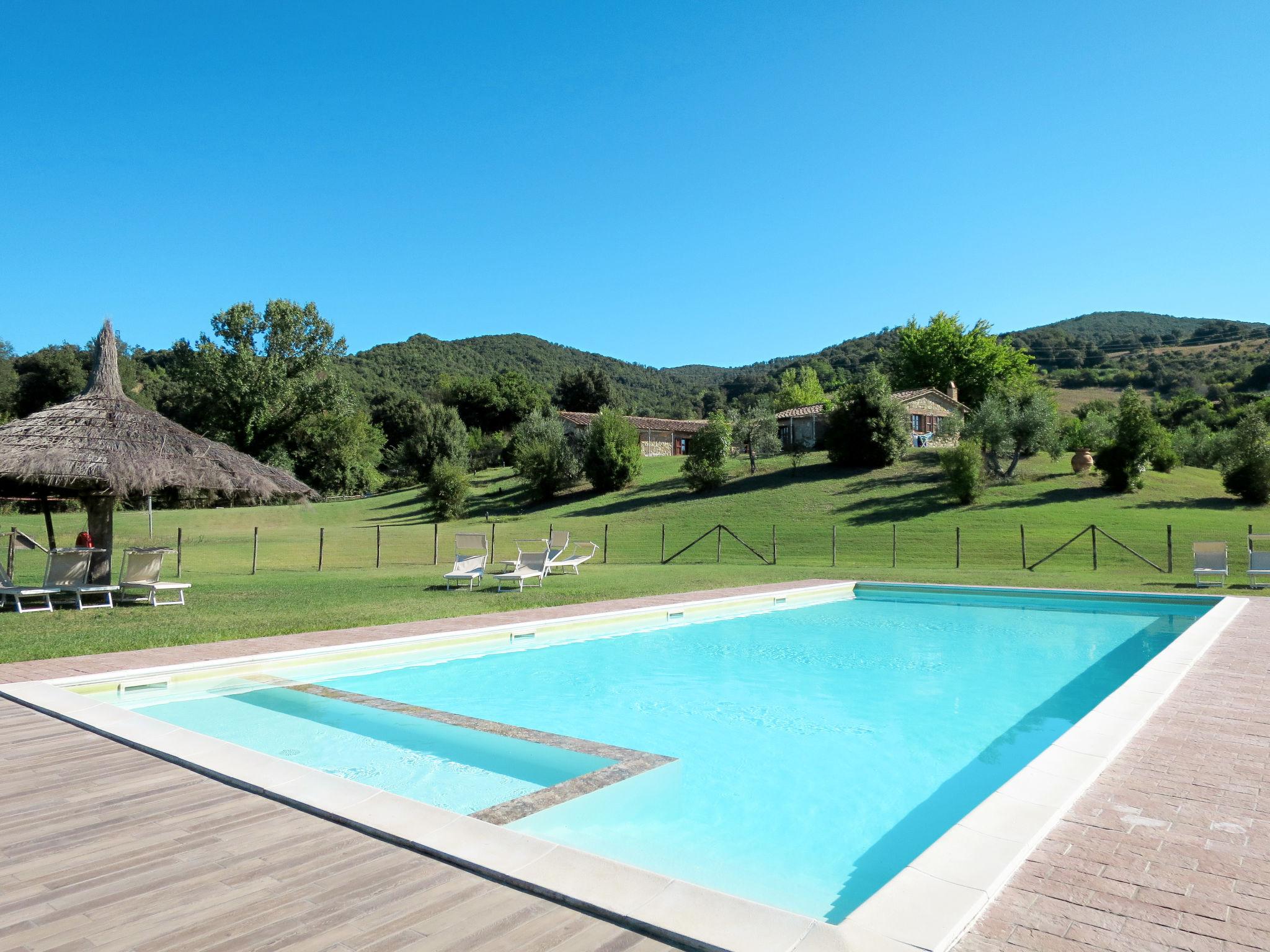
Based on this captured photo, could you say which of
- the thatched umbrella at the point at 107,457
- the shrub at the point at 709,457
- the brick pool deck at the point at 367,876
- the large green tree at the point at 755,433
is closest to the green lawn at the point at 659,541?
the large green tree at the point at 755,433

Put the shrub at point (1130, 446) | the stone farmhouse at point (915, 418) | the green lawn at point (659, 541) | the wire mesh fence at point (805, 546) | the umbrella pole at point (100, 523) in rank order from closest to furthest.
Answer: the green lawn at point (659, 541) < the umbrella pole at point (100, 523) < the wire mesh fence at point (805, 546) < the shrub at point (1130, 446) < the stone farmhouse at point (915, 418)

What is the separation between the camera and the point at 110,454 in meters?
12.7

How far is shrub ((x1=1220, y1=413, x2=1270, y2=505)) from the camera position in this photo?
26.0 m

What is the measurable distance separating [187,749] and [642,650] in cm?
620

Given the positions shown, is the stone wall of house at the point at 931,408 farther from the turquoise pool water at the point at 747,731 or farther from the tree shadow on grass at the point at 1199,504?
the turquoise pool water at the point at 747,731

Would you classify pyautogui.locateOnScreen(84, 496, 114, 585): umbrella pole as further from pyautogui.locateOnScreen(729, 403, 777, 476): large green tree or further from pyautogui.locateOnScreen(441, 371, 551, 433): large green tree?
pyautogui.locateOnScreen(441, 371, 551, 433): large green tree

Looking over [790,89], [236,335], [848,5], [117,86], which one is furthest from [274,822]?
[236,335]

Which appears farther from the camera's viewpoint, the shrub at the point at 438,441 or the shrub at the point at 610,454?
the shrub at the point at 438,441

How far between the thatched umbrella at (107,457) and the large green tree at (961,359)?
50.2 m

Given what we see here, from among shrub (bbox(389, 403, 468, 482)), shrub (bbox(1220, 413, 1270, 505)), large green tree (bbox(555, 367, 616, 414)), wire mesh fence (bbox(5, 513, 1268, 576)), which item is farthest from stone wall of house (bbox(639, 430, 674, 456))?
shrub (bbox(1220, 413, 1270, 505))

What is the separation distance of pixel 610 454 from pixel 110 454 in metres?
27.5

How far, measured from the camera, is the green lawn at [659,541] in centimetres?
1127

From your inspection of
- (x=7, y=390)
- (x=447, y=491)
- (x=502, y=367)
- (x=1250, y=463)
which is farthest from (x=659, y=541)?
(x=502, y=367)

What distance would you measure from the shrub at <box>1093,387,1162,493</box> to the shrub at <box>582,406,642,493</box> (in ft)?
66.3
